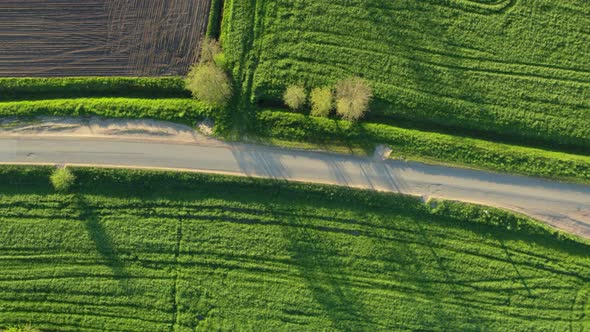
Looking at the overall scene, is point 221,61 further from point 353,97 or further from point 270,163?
point 353,97

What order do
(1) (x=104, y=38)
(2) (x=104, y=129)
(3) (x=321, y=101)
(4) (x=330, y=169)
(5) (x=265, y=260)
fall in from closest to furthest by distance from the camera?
(3) (x=321, y=101) < (5) (x=265, y=260) < (4) (x=330, y=169) < (2) (x=104, y=129) < (1) (x=104, y=38)

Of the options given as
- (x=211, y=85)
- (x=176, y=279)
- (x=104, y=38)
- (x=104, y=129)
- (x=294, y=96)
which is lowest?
(x=176, y=279)

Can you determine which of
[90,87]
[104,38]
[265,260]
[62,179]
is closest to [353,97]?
[265,260]

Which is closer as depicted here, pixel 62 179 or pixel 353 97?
pixel 353 97

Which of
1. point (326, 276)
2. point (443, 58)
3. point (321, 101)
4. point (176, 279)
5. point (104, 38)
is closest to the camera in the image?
point (321, 101)

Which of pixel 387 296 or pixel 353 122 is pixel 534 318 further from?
pixel 353 122

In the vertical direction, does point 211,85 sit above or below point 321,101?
above

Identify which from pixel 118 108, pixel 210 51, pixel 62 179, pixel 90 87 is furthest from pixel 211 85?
pixel 62 179
